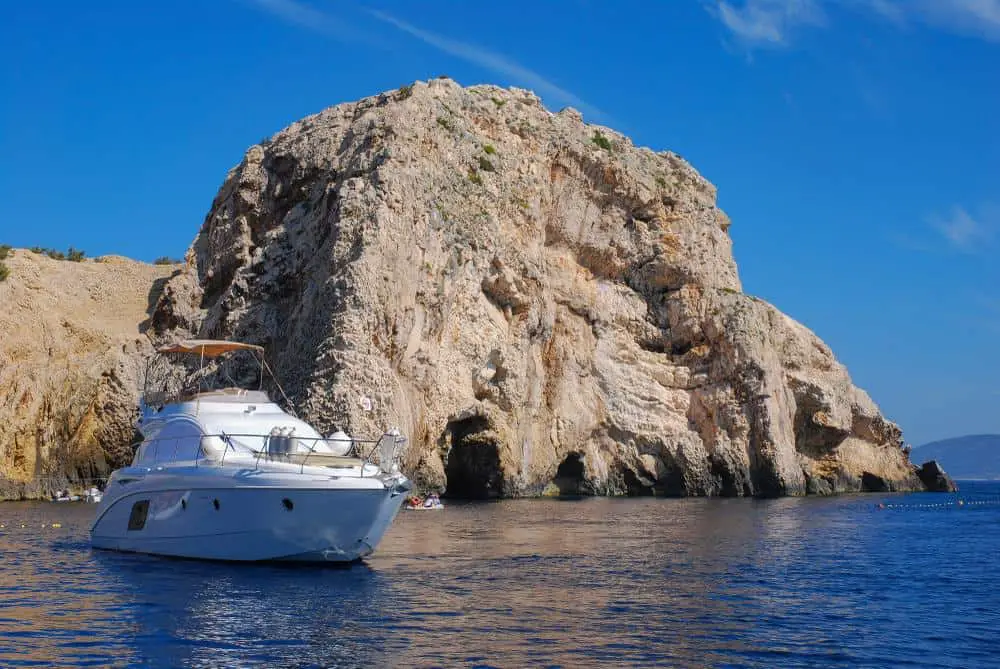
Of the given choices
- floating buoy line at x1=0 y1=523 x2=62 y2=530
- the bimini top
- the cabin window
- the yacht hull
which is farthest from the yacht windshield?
the yacht hull

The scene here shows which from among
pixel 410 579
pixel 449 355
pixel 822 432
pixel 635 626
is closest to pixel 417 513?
pixel 449 355

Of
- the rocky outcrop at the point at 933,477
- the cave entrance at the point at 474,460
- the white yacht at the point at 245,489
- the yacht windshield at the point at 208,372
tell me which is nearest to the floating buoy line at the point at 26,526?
the white yacht at the point at 245,489

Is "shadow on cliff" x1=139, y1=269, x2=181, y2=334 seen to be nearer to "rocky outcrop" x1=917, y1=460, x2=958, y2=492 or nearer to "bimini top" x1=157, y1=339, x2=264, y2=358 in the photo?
"bimini top" x1=157, y1=339, x2=264, y2=358

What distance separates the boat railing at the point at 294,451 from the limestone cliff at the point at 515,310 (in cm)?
1847

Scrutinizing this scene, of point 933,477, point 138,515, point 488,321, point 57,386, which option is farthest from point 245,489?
point 933,477

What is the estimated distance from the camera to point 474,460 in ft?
181

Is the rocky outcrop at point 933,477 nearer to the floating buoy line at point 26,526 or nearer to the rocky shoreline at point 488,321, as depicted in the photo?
the rocky shoreline at point 488,321

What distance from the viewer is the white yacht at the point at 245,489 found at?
22.1 meters

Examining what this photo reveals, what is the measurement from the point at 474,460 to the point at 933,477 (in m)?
41.2

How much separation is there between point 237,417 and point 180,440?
1403mm

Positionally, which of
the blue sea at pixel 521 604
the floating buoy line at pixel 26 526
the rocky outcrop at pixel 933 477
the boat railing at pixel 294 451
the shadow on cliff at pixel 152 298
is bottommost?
the blue sea at pixel 521 604

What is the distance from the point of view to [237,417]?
2530 cm

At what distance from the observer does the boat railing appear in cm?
2295

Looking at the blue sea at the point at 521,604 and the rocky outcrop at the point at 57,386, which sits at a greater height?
the rocky outcrop at the point at 57,386
